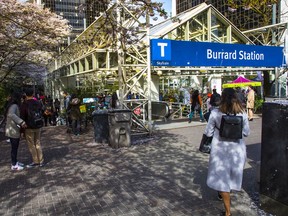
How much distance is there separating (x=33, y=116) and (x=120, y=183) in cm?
253

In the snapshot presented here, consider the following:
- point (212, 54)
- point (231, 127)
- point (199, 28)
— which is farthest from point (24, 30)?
point (231, 127)

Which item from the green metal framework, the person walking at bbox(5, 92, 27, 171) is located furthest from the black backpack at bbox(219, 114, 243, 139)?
the green metal framework

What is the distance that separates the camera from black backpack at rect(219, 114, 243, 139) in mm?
3766

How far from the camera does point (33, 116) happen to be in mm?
6488

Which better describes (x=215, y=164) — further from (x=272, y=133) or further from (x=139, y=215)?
(x=139, y=215)

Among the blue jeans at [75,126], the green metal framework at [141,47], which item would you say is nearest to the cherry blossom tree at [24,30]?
the green metal framework at [141,47]

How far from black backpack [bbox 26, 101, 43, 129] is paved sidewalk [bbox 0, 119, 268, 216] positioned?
1.01 meters

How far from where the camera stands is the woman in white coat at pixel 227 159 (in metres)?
3.83

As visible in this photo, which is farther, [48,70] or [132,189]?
[48,70]

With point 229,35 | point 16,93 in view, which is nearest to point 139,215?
point 16,93

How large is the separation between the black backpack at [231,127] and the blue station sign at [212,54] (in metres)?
6.28

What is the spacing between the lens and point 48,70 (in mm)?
27016

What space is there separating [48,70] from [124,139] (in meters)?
20.5

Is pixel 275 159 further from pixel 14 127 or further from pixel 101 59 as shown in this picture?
pixel 101 59
